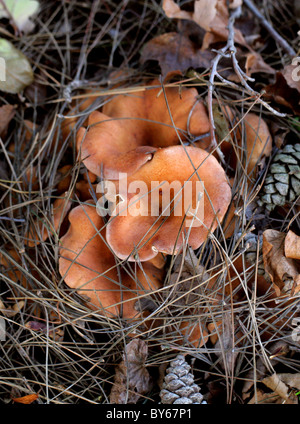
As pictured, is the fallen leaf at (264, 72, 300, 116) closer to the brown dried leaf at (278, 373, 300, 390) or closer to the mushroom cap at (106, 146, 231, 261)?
the mushroom cap at (106, 146, 231, 261)

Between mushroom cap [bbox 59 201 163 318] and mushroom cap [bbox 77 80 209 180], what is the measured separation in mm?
255

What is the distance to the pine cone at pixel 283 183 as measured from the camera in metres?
1.73

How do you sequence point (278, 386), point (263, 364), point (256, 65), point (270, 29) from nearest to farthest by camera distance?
1. point (278, 386)
2. point (263, 364)
3. point (256, 65)
4. point (270, 29)

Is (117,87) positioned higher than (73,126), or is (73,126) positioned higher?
(117,87)

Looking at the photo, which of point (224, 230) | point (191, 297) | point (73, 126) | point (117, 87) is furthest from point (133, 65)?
point (191, 297)

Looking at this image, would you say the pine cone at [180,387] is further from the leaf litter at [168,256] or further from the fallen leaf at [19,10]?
the fallen leaf at [19,10]

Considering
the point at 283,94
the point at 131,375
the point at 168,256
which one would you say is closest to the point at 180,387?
the point at 131,375

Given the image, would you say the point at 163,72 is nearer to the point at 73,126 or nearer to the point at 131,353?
the point at 73,126

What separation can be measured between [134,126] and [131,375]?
3.99 ft

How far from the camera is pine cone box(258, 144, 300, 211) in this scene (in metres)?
1.73

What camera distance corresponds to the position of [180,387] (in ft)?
5.19

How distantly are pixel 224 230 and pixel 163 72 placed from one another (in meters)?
0.89

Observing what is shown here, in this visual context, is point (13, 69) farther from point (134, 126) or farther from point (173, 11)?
point (173, 11)

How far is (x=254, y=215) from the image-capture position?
1.79 m
